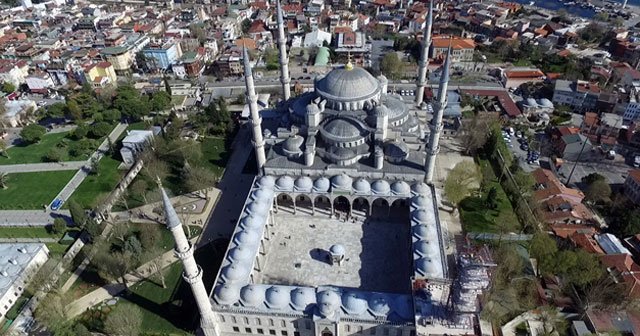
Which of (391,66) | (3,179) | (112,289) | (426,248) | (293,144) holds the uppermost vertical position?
(293,144)

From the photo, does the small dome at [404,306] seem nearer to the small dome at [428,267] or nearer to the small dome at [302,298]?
the small dome at [428,267]

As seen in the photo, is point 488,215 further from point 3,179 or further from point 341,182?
point 3,179

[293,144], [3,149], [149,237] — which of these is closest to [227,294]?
[149,237]

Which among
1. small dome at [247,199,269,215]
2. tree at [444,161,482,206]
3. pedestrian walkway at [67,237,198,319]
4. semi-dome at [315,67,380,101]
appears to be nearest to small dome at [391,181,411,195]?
tree at [444,161,482,206]

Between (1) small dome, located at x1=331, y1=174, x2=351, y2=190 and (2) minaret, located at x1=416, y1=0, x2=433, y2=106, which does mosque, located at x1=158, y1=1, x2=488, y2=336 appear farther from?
(2) minaret, located at x1=416, y1=0, x2=433, y2=106

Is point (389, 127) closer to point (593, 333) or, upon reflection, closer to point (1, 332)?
point (593, 333)

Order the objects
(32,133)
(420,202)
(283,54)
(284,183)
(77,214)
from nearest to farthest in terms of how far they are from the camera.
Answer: (420,202) → (77,214) → (284,183) → (283,54) → (32,133)
